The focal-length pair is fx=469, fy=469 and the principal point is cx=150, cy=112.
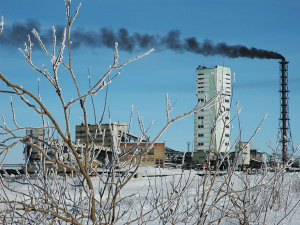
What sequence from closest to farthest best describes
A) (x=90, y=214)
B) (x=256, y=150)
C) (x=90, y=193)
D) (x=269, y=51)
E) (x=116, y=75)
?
(x=116, y=75) → (x=90, y=193) → (x=90, y=214) → (x=269, y=51) → (x=256, y=150)

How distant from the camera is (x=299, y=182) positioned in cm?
1680

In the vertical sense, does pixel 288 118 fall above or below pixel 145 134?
above

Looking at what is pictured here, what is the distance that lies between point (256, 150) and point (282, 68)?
17.3 metres

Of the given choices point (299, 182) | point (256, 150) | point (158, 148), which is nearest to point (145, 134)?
point (299, 182)

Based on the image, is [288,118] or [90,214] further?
[288,118]

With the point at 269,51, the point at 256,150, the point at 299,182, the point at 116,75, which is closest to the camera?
the point at 116,75

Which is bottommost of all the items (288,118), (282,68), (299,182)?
(299,182)

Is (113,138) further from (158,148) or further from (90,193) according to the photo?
(158,148)

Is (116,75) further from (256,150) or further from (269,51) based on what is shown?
(256,150)

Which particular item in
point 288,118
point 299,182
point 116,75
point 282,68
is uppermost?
point 282,68

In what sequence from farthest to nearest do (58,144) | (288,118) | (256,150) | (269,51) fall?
(256,150), (269,51), (288,118), (58,144)

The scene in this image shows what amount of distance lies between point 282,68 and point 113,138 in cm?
5244

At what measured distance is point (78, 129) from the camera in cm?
6781

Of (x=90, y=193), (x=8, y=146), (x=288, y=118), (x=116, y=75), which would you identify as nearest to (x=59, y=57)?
(x=116, y=75)
